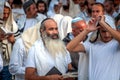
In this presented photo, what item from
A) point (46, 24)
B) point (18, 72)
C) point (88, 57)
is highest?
point (46, 24)

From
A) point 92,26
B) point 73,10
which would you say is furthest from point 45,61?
point 73,10

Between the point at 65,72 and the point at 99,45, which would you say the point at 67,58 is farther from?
the point at 99,45

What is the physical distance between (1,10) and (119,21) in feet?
8.71

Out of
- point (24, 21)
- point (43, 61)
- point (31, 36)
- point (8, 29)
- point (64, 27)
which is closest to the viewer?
point (43, 61)

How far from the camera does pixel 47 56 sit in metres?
5.86

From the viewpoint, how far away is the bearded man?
5730 mm

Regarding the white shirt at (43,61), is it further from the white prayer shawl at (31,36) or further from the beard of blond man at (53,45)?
the white prayer shawl at (31,36)

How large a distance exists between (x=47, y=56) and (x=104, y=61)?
971 millimetres

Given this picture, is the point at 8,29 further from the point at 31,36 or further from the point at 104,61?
the point at 104,61

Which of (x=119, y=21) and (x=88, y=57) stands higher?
(x=119, y=21)

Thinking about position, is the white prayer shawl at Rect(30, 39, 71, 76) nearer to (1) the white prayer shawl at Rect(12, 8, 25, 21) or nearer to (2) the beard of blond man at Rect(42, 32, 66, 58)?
(2) the beard of blond man at Rect(42, 32, 66, 58)

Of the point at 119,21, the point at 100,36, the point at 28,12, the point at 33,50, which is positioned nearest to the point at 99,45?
the point at 100,36

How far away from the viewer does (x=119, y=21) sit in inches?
217

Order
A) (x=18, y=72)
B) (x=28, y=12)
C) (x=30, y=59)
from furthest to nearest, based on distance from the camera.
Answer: (x=28, y=12) < (x=18, y=72) < (x=30, y=59)
